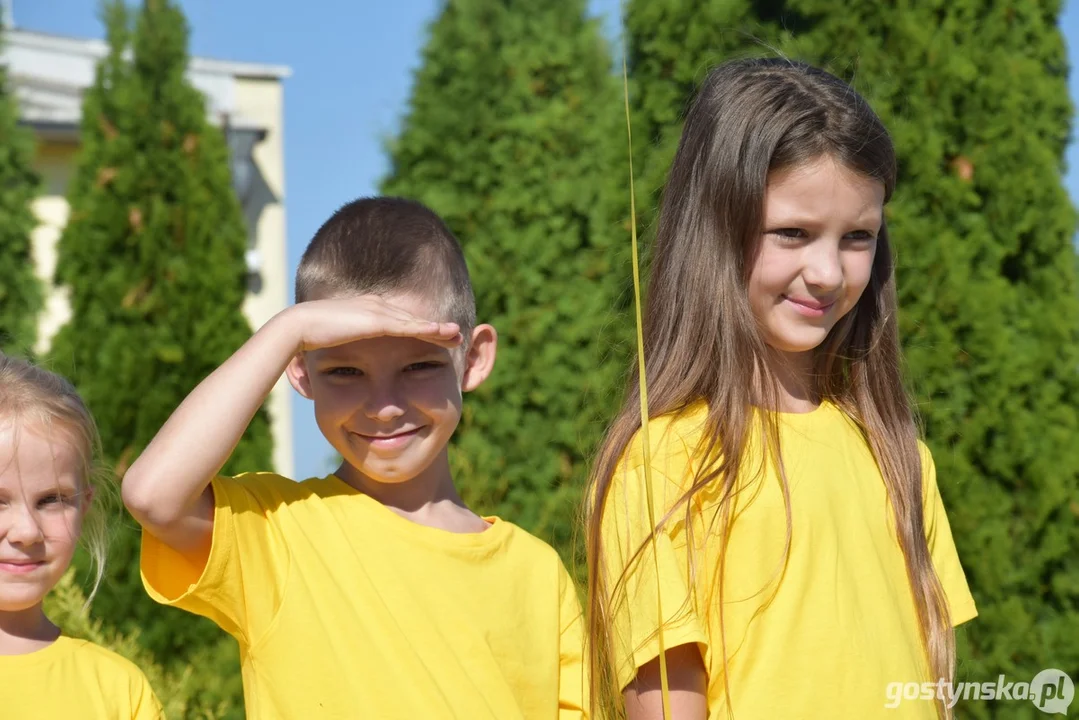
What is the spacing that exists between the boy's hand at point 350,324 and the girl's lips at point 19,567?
0.68m

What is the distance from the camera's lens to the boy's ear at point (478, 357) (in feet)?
8.00

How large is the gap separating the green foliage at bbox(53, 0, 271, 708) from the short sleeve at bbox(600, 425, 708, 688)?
12.8 feet

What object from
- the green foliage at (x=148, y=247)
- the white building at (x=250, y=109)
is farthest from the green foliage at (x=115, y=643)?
the white building at (x=250, y=109)

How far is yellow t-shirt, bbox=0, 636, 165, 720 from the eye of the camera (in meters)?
2.09

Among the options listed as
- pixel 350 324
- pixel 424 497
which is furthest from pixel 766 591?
pixel 350 324

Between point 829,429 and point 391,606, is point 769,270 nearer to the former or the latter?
point 829,429

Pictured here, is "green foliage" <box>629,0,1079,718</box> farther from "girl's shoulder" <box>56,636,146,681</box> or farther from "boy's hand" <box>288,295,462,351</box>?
"girl's shoulder" <box>56,636,146,681</box>

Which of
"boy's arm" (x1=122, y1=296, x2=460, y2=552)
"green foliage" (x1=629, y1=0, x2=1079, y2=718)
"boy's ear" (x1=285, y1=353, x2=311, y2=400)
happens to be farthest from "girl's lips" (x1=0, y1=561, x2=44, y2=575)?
"green foliage" (x1=629, y1=0, x2=1079, y2=718)

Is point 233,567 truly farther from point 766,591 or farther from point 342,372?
point 766,591

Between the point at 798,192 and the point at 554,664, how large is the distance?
103 cm

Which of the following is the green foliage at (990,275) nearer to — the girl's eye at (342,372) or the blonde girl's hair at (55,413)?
the girl's eye at (342,372)

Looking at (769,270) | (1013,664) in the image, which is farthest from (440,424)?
(1013,664)

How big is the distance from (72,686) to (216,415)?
0.65m

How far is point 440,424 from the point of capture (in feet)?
7.50
